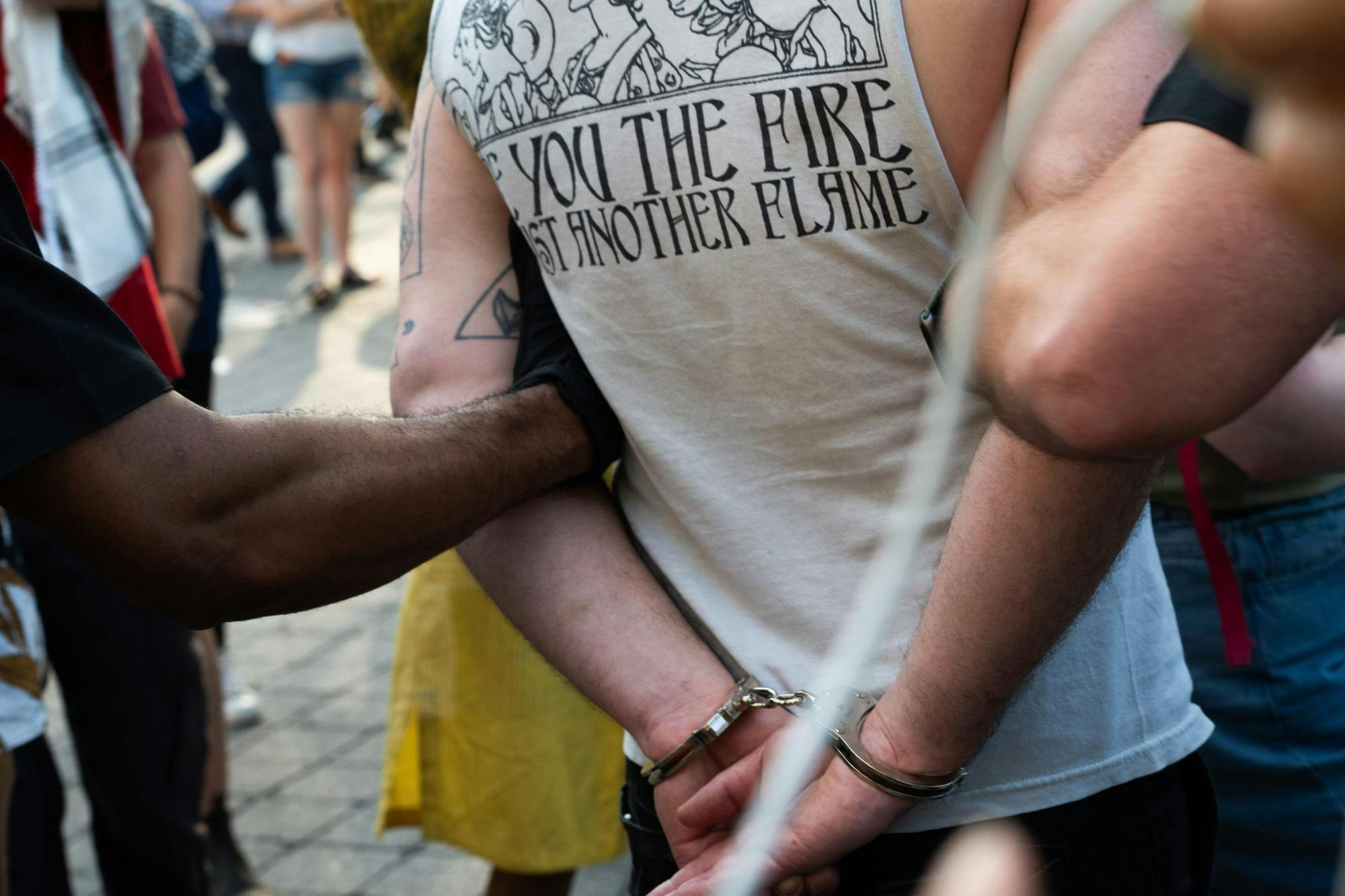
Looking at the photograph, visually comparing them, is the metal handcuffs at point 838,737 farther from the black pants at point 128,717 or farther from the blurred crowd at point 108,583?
the black pants at point 128,717

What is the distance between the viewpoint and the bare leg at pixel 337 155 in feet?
25.0

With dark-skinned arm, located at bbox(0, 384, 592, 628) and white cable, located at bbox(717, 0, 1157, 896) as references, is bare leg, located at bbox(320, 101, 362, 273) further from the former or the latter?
white cable, located at bbox(717, 0, 1157, 896)

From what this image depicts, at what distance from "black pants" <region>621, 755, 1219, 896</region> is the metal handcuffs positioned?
0.35ft

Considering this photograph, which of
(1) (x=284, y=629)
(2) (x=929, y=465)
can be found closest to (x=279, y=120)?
(1) (x=284, y=629)

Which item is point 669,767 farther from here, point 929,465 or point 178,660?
point 178,660

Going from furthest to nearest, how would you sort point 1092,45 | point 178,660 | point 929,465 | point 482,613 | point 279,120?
point 279,120, point 178,660, point 482,613, point 1092,45, point 929,465

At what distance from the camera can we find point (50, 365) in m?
1.16

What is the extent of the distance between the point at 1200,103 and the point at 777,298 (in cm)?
52

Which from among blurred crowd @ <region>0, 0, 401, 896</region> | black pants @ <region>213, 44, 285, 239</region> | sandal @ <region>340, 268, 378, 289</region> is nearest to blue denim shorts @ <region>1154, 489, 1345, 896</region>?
blurred crowd @ <region>0, 0, 401, 896</region>

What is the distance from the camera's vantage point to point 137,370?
120cm

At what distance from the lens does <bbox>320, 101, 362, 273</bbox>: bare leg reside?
7.62 m

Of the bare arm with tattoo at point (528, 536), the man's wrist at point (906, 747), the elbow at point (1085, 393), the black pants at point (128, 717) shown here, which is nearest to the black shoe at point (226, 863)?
the black pants at point (128, 717)

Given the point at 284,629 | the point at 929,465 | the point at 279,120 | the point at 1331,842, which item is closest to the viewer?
the point at 929,465

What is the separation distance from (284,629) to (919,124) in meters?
3.90
